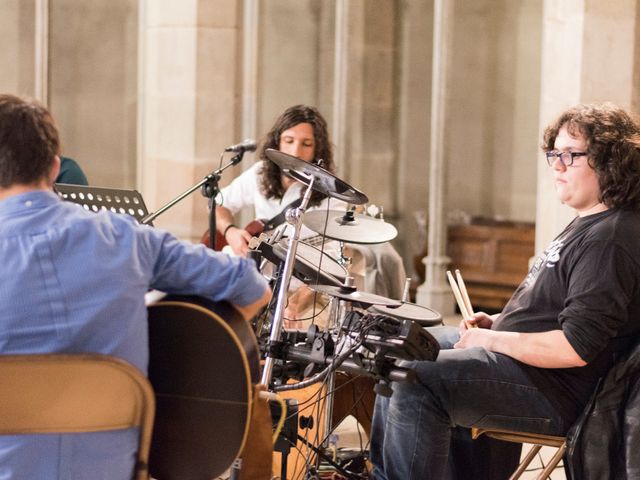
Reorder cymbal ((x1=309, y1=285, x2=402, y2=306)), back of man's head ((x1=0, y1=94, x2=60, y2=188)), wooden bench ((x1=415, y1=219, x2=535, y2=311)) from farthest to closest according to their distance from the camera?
wooden bench ((x1=415, y1=219, x2=535, y2=311)), cymbal ((x1=309, y1=285, x2=402, y2=306)), back of man's head ((x1=0, y1=94, x2=60, y2=188))

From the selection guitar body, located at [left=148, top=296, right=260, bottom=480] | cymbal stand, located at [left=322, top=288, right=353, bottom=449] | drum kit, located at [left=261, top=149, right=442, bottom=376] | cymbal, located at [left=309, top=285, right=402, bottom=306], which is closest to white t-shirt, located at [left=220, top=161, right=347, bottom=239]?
cymbal stand, located at [left=322, top=288, right=353, bottom=449]

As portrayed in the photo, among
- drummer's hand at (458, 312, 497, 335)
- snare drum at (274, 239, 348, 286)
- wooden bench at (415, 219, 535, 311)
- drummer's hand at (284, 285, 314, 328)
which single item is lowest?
wooden bench at (415, 219, 535, 311)

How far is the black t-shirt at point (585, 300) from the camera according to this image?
259cm

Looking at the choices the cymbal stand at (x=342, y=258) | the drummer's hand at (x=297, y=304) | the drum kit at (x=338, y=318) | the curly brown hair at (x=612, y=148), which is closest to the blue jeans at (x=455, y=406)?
the drum kit at (x=338, y=318)

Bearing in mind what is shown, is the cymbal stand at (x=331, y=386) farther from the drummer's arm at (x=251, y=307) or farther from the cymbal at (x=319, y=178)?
the drummer's arm at (x=251, y=307)

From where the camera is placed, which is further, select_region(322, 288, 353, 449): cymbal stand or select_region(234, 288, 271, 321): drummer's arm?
select_region(322, 288, 353, 449): cymbal stand

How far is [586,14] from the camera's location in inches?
177

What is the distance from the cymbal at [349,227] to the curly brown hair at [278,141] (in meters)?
1.00

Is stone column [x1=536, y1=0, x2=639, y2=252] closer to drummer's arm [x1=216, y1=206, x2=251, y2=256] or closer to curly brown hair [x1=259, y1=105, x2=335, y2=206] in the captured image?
curly brown hair [x1=259, y1=105, x2=335, y2=206]

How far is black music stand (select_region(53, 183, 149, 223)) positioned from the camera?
11.5ft

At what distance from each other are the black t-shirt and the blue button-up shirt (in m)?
1.14

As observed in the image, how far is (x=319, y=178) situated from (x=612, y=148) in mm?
817

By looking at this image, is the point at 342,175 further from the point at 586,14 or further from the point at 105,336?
the point at 105,336

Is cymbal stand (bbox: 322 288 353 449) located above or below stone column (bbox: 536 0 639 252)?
below
